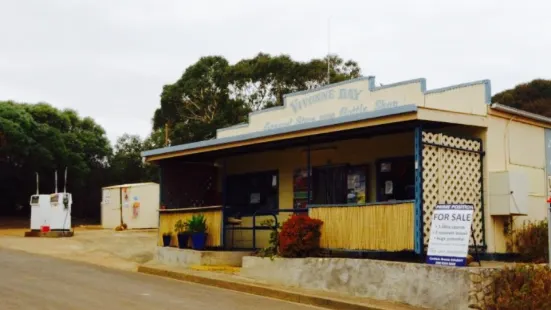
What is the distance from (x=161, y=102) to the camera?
1599 inches

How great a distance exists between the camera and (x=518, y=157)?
13.7 meters

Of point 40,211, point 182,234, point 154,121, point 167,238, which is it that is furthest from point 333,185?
point 154,121

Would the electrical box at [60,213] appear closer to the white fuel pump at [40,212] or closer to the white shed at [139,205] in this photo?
the white fuel pump at [40,212]

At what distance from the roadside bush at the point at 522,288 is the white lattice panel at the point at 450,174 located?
1826 millimetres

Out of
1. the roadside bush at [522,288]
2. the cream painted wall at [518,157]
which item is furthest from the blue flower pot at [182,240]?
the roadside bush at [522,288]

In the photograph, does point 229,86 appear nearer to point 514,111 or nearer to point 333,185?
point 333,185

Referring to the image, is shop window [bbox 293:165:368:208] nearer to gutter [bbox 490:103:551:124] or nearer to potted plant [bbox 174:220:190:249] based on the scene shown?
potted plant [bbox 174:220:190:249]

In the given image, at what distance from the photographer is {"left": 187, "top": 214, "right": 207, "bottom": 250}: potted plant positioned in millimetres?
16484

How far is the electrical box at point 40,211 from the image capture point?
25844 mm

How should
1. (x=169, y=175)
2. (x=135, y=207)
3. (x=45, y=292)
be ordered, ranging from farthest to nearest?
1. (x=135, y=207)
2. (x=169, y=175)
3. (x=45, y=292)

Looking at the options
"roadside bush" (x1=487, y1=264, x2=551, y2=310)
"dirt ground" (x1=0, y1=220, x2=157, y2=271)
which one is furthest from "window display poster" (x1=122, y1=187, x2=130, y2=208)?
"roadside bush" (x1=487, y1=264, x2=551, y2=310)

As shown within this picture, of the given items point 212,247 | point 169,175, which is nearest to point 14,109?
point 169,175

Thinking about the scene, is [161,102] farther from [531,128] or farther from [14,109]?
[531,128]

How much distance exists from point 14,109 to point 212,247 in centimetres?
2190
